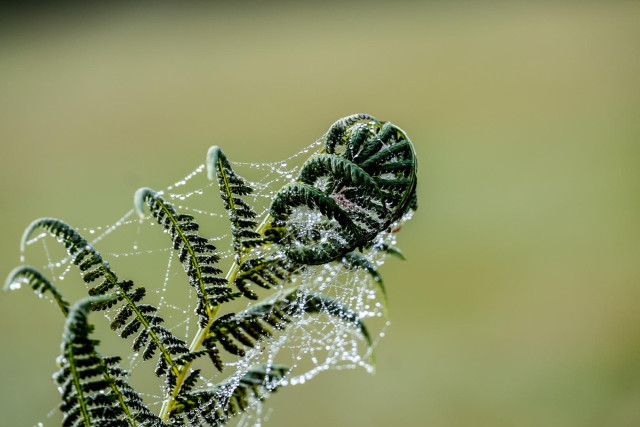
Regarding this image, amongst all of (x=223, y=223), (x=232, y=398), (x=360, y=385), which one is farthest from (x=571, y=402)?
(x=232, y=398)

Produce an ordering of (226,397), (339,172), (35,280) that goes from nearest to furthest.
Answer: (35,280) → (339,172) → (226,397)

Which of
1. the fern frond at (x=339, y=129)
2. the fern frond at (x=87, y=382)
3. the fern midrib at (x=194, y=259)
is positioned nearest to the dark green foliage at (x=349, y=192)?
the fern frond at (x=339, y=129)

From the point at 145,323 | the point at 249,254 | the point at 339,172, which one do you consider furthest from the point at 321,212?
the point at 145,323

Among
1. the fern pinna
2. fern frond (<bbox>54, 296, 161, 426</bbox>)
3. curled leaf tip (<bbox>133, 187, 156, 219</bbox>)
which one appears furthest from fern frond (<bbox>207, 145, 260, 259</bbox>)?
fern frond (<bbox>54, 296, 161, 426</bbox>)

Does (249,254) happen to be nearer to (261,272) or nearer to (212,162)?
(261,272)

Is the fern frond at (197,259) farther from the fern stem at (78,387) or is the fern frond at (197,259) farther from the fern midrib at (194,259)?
the fern stem at (78,387)

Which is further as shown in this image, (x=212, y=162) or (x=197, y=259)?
(x=197, y=259)

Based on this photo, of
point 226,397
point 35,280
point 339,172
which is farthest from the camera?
point 226,397

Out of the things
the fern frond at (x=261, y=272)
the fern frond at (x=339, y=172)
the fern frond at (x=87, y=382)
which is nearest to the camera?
the fern frond at (x=87, y=382)
